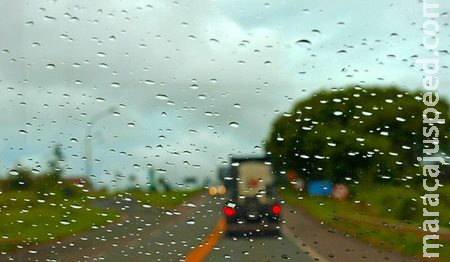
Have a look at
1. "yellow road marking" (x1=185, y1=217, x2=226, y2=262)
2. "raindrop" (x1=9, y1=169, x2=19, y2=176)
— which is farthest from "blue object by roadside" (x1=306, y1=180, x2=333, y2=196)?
"raindrop" (x1=9, y1=169, x2=19, y2=176)

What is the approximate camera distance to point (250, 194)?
9219 mm

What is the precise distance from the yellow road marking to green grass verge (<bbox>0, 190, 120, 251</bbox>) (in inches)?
39.1

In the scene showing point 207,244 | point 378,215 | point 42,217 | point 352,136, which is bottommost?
point 207,244

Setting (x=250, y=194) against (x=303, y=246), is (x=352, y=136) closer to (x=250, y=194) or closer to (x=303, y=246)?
(x=250, y=194)

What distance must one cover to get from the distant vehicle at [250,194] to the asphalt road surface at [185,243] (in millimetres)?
249

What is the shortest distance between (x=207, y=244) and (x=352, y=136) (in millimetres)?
2425

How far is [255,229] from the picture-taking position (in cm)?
1001

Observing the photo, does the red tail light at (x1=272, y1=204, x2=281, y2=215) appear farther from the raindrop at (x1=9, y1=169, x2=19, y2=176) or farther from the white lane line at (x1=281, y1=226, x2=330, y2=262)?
the raindrop at (x1=9, y1=169, x2=19, y2=176)

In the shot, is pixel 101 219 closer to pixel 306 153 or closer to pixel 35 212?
pixel 35 212

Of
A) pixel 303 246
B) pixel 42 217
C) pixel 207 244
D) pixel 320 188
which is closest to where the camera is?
pixel 320 188

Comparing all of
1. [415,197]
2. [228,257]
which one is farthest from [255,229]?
[415,197]

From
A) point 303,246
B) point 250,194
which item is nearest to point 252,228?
point 250,194

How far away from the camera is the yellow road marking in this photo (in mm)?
10387

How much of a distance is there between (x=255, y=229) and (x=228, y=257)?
573 mm
